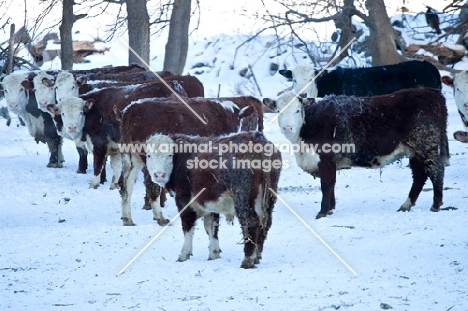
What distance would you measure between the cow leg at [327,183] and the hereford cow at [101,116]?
3.32 m

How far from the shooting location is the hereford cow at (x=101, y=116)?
535 inches

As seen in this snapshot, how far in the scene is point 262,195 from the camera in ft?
26.8

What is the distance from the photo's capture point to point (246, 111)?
40.4 ft

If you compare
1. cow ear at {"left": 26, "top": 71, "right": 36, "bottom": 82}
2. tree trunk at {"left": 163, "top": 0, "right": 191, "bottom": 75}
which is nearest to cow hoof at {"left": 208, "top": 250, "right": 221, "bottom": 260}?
cow ear at {"left": 26, "top": 71, "right": 36, "bottom": 82}

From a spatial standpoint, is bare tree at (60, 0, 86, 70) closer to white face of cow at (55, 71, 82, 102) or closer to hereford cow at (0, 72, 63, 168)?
hereford cow at (0, 72, 63, 168)

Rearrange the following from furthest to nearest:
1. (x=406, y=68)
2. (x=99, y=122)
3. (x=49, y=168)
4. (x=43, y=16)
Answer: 1. (x=43, y=16)
2. (x=406, y=68)
3. (x=49, y=168)
4. (x=99, y=122)

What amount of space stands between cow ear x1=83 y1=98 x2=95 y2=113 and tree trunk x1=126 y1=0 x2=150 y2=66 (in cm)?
752

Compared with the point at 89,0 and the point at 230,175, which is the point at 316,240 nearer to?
the point at 230,175

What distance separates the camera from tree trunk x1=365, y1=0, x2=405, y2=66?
21.0m

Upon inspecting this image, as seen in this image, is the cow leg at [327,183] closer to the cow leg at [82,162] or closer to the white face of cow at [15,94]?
the cow leg at [82,162]

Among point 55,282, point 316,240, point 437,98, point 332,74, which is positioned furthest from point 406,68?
point 55,282

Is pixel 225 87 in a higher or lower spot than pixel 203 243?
higher

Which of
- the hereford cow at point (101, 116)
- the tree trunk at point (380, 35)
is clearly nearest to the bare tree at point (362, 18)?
the tree trunk at point (380, 35)

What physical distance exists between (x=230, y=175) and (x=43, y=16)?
15.5m
